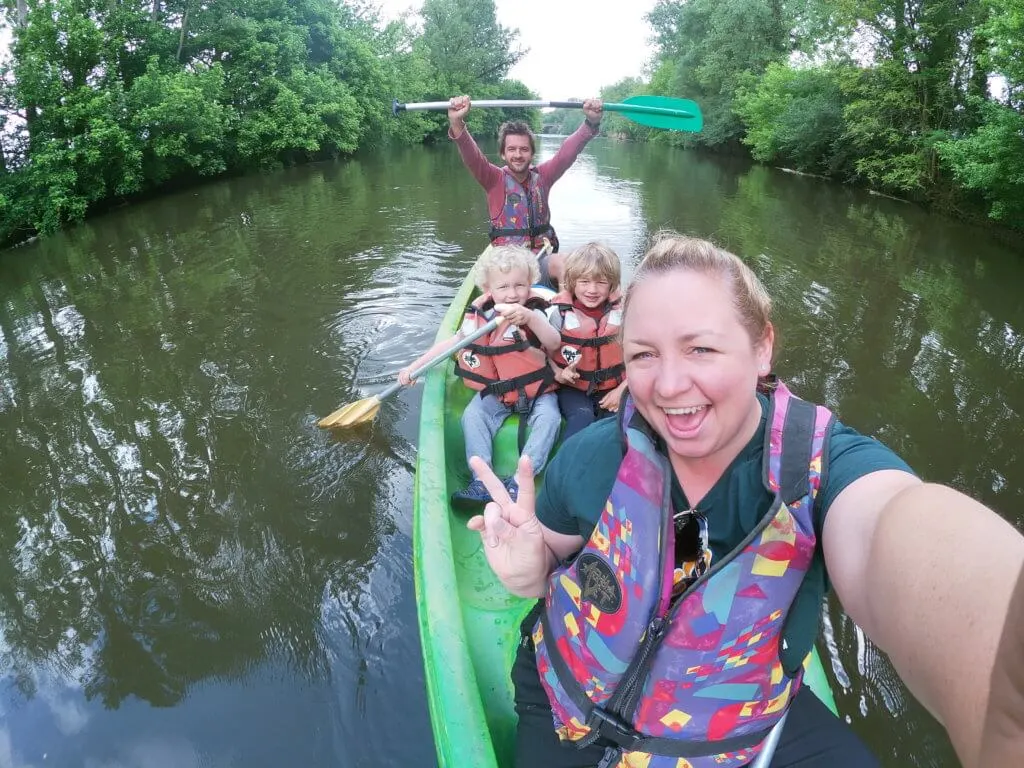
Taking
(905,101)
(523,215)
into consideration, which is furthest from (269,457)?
(905,101)

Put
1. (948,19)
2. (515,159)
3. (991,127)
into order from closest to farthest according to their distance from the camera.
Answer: (515,159) → (991,127) → (948,19)

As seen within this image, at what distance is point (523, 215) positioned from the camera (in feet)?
15.0

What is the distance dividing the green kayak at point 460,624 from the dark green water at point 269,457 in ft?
1.67

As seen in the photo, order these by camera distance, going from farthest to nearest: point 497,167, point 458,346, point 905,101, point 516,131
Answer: point 905,101 → point 497,167 → point 516,131 → point 458,346

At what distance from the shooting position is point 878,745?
6.57ft

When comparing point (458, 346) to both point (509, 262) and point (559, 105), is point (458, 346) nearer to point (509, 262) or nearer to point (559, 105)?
point (509, 262)

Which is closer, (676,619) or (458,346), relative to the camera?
(676,619)

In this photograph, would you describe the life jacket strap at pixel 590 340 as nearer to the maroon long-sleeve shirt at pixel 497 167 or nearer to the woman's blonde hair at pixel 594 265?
the woman's blonde hair at pixel 594 265

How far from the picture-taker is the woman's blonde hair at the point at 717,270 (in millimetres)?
1063

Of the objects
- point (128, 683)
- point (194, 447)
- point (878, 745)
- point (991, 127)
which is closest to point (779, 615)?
point (878, 745)

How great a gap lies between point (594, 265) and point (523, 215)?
185cm

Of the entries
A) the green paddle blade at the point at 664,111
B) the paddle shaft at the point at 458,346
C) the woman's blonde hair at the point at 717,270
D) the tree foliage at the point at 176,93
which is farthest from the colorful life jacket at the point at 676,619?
the tree foliage at the point at 176,93

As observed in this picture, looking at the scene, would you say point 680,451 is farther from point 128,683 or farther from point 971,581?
point 128,683

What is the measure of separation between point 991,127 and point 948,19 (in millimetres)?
5761
